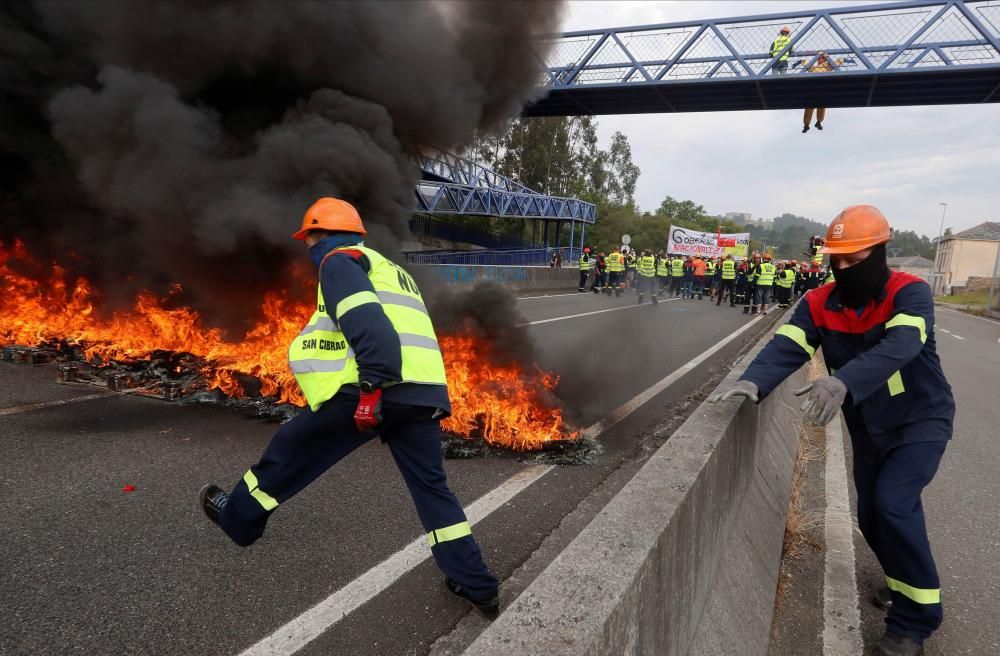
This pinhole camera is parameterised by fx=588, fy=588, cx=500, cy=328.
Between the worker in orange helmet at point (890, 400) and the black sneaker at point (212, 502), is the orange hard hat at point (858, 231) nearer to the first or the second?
the worker in orange helmet at point (890, 400)

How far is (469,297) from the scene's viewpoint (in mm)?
5406

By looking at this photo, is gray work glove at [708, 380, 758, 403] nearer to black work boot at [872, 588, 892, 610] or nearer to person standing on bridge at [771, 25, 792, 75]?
black work boot at [872, 588, 892, 610]

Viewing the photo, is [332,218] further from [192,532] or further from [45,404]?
[45,404]

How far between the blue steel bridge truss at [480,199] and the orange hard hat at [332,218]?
19.6m

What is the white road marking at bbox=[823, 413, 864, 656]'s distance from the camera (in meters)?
2.45

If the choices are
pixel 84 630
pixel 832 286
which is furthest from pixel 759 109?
pixel 84 630

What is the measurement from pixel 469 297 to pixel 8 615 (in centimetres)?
380

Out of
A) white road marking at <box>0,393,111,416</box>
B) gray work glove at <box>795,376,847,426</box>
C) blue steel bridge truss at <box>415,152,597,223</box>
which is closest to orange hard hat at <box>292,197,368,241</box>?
gray work glove at <box>795,376,847,426</box>

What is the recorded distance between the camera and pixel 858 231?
2.45 meters

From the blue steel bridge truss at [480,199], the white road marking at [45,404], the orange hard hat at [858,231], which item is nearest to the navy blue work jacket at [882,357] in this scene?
the orange hard hat at [858,231]

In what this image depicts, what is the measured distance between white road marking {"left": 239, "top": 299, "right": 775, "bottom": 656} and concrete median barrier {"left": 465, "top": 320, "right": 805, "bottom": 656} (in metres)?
1.22

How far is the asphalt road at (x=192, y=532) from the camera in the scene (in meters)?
2.25

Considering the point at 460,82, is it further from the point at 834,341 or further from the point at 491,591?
the point at 491,591

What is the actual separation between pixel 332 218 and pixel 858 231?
225 centimetres
